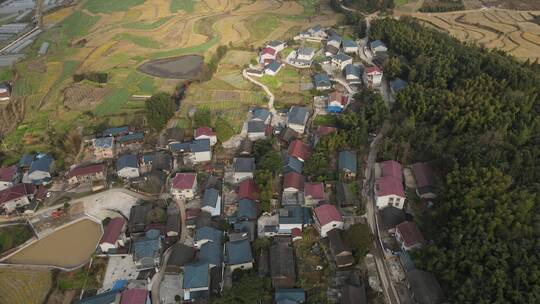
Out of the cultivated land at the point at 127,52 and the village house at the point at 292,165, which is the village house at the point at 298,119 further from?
the cultivated land at the point at 127,52

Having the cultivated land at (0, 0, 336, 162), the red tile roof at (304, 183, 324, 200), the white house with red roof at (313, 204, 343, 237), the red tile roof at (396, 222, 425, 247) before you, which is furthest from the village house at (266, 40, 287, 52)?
the red tile roof at (396, 222, 425, 247)

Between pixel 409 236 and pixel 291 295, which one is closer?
pixel 291 295

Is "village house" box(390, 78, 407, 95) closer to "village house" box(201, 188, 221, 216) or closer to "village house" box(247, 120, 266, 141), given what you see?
"village house" box(247, 120, 266, 141)

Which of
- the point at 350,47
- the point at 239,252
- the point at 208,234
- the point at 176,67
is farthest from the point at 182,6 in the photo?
the point at 239,252

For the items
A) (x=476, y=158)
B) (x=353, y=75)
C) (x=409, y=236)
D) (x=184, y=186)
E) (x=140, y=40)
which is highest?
(x=476, y=158)

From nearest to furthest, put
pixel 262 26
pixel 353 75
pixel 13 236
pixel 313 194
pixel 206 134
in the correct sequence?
1. pixel 13 236
2. pixel 313 194
3. pixel 206 134
4. pixel 353 75
5. pixel 262 26

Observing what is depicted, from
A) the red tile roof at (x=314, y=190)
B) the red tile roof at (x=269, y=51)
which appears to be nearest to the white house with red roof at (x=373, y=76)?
the red tile roof at (x=269, y=51)

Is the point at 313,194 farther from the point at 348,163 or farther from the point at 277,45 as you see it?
the point at 277,45
